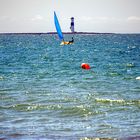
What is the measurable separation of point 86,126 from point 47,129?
177 centimetres

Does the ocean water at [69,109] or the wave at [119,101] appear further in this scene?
the wave at [119,101]

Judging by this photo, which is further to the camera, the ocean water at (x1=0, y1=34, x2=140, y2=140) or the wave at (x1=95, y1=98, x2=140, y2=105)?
the wave at (x1=95, y1=98, x2=140, y2=105)

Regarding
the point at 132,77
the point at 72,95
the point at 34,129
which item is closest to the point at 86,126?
the point at 34,129

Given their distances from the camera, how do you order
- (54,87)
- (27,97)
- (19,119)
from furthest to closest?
1. (54,87)
2. (27,97)
3. (19,119)

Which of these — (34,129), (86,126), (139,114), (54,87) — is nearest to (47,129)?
(34,129)

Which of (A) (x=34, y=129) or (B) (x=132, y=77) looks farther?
(B) (x=132, y=77)

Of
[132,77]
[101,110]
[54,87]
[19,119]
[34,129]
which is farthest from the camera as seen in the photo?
[132,77]

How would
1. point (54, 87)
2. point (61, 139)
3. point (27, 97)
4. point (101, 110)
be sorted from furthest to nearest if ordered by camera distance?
1. point (54, 87)
2. point (27, 97)
3. point (101, 110)
4. point (61, 139)

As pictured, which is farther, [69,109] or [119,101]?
[119,101]

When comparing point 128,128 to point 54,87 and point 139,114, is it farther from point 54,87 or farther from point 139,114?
point 54,87

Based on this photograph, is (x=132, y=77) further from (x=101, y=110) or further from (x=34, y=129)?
(x=34, y=129)

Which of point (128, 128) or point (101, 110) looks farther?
point (101, 110)

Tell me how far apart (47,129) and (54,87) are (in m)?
11.7

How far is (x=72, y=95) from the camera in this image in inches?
998
